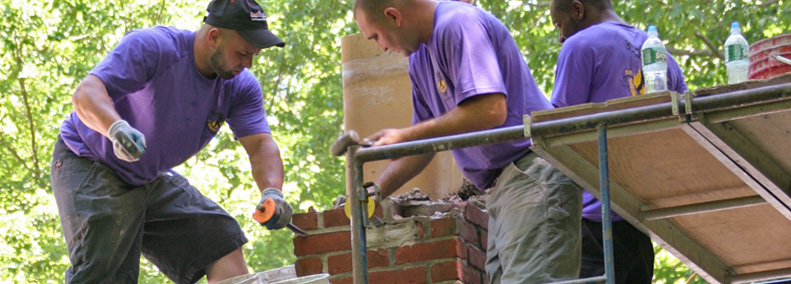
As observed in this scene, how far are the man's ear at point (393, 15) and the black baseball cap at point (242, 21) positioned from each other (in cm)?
103

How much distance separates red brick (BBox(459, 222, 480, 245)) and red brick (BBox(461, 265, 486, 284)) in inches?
4.9

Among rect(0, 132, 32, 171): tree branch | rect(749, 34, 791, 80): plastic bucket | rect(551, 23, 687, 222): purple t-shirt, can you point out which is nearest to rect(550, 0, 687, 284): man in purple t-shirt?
rect(551, 23, 687, 222): purple t-shirt

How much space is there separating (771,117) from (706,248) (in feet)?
3.83

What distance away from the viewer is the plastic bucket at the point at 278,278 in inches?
160

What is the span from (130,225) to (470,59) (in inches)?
71.0

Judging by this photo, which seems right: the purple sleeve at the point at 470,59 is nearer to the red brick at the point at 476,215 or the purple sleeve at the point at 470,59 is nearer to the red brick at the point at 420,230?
the red brick at the point at 420,230

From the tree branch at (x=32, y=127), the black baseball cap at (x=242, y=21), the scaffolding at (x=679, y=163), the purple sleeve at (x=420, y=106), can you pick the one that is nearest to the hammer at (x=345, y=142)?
the scaffolding at (x=679, y=163)

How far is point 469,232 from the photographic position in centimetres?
461

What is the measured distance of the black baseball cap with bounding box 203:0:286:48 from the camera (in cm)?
473

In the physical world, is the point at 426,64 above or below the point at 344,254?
above

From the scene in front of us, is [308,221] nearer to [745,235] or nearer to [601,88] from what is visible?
[601,88]

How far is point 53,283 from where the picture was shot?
40.5ft

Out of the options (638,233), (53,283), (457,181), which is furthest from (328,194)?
(638,233)

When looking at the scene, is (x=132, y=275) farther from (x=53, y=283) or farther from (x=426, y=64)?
(x=53, y=283)
